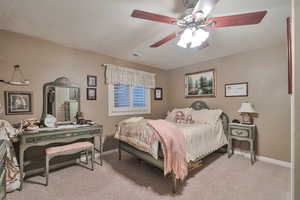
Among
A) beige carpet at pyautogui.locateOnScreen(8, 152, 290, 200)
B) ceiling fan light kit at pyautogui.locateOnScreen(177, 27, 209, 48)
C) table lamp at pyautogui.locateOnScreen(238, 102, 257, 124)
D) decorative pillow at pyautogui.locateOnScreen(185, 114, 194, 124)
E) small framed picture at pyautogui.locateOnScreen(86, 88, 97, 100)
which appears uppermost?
ceiling fan light kit at pyautogui.locateOnScreen(177, 27, 209, 48)

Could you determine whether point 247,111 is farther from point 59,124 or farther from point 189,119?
point 59,124

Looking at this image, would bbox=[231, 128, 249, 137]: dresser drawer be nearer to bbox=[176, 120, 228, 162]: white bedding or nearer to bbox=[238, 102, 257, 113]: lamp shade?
bbox=[176, 120, 228, 162]: white bedding

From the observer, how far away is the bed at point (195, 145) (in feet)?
7.22

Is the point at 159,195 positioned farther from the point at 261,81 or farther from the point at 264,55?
the point at 264,55

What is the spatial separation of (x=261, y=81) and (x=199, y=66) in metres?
1.54

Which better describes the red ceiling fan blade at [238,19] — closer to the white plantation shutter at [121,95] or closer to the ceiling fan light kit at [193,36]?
the ceiling fan light kit at [193,36]

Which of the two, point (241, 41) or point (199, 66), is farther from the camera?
point (199, 66)

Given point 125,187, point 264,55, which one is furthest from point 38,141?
point 264,55

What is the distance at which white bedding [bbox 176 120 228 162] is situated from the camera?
2.35 metres

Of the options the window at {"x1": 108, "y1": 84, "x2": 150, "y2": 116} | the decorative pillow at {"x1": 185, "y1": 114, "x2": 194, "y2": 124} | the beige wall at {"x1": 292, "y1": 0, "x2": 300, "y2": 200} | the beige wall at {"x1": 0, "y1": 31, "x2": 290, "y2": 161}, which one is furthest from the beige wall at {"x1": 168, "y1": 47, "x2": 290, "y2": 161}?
the beige wall at {"x1": 292, "y1": 0, "x2": 300, "y2": 200}

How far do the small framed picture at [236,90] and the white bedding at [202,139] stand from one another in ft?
2.49

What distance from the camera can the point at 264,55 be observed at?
9.89ft

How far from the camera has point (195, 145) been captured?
2.45 m

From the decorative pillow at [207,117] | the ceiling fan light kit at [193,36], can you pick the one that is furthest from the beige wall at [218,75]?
the ceiling fan light kit at [193,36]
